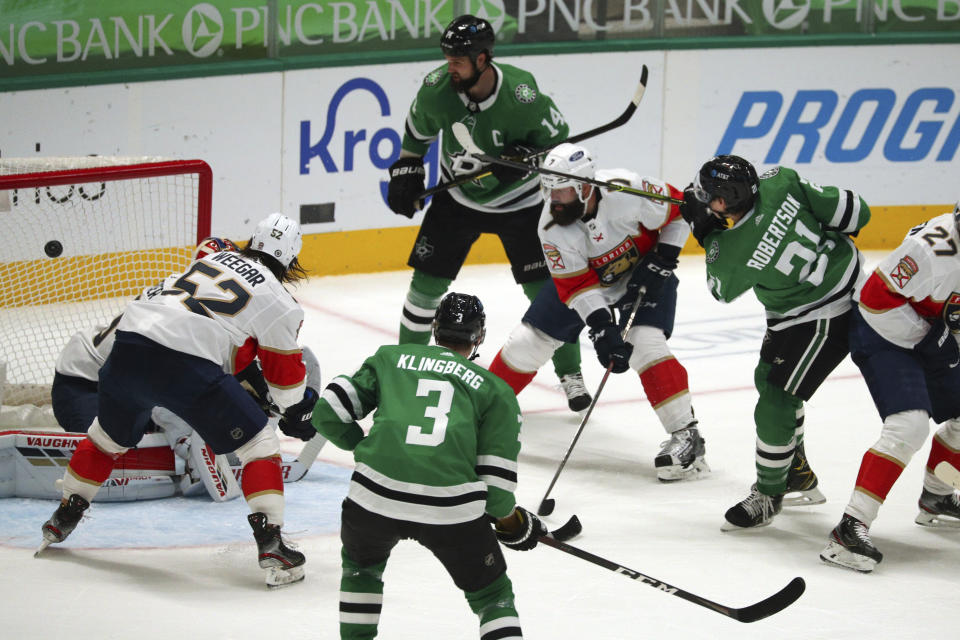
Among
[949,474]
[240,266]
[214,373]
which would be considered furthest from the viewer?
[949,474]

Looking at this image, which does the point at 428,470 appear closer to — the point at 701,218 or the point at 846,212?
the point at 701,218

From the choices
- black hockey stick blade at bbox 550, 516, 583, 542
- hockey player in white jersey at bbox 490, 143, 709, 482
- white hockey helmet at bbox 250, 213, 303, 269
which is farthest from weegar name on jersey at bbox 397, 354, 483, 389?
hockey player in white jersey at bbox 490, 143, 709, 482

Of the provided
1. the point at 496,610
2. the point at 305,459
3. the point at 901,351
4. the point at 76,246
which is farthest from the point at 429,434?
the point at 76,246

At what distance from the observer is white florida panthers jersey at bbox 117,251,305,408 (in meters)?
3.84

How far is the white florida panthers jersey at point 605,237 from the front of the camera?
4.86 meters

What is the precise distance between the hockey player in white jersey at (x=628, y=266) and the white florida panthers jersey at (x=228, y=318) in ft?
3.85

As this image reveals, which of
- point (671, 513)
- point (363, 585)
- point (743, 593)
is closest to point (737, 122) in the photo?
point (671, 513)

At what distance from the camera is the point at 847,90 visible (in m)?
8.27

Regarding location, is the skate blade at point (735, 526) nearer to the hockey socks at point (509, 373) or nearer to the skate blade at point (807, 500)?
the skate blade at point (807, 500)

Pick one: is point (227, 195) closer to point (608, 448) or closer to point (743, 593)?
point (608, 448)

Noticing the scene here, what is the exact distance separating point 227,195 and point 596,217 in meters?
2.82

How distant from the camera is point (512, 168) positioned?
17.5ft

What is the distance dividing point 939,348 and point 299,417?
1.80 metres

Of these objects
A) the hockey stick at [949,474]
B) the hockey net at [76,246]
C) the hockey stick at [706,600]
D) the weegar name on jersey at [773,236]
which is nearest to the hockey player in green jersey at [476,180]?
the hockey net at [76,246]
